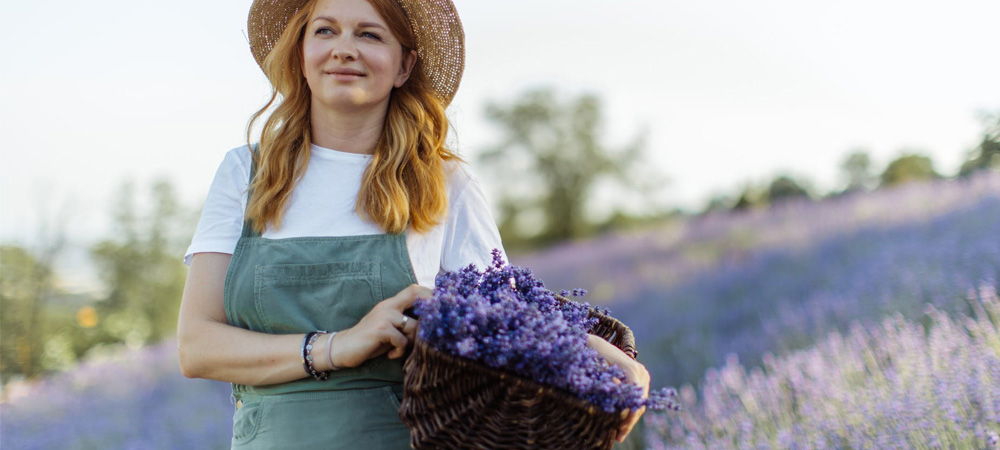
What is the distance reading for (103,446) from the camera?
4.34 metres

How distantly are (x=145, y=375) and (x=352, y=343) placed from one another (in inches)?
188

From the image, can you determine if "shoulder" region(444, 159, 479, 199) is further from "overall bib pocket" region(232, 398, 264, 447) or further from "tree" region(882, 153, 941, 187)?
"tree" region(882, 153, 941, 187)

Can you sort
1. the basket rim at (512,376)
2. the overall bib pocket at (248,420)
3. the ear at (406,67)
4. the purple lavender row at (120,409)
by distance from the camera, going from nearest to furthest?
the basket rim at (512,376), the overall bib pocket at (248,420), the ear at (406,67), the purple lavender row at (120,409)

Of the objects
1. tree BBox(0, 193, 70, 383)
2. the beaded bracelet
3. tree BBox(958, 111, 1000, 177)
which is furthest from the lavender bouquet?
tree BBox(0, 193, 70, 383)

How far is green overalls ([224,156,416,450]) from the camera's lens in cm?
160

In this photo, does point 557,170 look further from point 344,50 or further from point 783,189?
point 344,50

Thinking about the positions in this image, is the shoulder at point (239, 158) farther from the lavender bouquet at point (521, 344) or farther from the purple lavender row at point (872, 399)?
the purple lavender row at point (872, 399)

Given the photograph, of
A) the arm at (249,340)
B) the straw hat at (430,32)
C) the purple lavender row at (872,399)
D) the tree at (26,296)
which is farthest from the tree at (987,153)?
the tree at (26,296)

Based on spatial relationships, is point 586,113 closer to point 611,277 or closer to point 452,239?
point 611,277

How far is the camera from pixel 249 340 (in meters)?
1.57

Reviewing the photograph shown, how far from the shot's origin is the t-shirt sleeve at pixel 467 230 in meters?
1.74

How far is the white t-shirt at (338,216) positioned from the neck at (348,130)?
3cm

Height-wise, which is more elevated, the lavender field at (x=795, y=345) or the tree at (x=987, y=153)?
the tree at (x=987, y=153)

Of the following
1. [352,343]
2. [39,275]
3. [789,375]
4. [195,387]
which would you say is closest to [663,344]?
[789,375]
